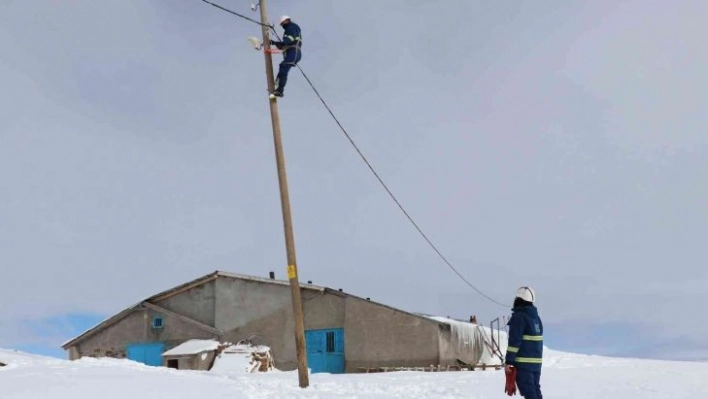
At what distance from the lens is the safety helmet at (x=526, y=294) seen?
9143 mm

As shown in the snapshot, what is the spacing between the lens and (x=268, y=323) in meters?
32.3

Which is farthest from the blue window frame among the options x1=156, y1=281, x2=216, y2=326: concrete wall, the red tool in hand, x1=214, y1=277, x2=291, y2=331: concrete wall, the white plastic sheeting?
the red tool in hand

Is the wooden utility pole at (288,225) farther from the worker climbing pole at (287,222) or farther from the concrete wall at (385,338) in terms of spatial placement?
the concrete wall at (385,338)

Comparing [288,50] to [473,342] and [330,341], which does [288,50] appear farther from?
[473,342]

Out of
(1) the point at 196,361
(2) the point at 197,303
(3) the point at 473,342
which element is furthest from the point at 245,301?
(3) the point at 473,342

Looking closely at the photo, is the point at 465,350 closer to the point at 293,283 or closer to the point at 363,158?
the point at 363,158

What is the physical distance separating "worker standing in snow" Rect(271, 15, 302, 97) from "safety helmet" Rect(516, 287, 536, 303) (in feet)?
25.3

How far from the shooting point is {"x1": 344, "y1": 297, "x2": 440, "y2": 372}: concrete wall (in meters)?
29.1

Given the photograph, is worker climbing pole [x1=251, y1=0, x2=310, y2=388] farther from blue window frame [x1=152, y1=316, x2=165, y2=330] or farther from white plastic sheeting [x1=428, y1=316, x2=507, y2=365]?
blue window frame [x1=152, y1=316, x2=165, y2=330]

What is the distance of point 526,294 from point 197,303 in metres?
28.0

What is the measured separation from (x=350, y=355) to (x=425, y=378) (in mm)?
14404

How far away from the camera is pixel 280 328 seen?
32.0m

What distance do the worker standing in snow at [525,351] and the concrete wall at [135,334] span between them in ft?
86.3

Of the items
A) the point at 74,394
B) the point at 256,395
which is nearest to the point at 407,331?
the point at 256,395
